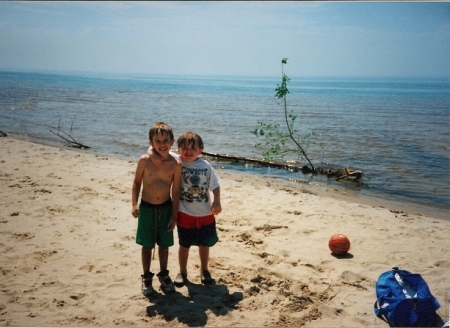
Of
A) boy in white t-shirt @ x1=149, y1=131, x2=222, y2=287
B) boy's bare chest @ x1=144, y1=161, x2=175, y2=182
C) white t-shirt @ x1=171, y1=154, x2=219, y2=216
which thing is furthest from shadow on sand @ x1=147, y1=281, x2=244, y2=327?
boy's bare chest @ x1=144, y1=161, x2=175, y2=182

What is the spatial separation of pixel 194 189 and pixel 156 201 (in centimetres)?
48

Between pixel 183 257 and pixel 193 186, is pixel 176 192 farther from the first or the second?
pixel 183 257

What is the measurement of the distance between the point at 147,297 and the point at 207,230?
1077mm

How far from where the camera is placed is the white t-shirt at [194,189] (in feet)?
13.3

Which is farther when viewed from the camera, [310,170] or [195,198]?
[310,170]

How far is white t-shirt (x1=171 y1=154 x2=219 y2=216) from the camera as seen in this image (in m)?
4.04

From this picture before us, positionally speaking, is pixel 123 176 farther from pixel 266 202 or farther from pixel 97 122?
pixel 97 122

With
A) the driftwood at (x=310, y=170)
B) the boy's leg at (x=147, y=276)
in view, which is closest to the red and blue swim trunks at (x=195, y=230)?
the boy's leg at (x=147, y=276)

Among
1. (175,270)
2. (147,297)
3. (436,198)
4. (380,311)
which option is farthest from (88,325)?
(436,198)

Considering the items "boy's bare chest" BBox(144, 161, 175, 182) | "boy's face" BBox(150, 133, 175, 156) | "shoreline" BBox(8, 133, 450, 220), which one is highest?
"boy's face" BBox(150, 133, 175, 156)

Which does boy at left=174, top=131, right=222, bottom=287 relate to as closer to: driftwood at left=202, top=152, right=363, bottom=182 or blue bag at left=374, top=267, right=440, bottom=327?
blue bag at left=374, top=267, right=440, bottom=327

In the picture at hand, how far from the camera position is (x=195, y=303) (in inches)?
153

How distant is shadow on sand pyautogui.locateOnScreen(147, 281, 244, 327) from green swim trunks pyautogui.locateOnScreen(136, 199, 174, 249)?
664mm

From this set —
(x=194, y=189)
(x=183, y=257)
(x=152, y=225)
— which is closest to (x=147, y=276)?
(x=183, y=257)
